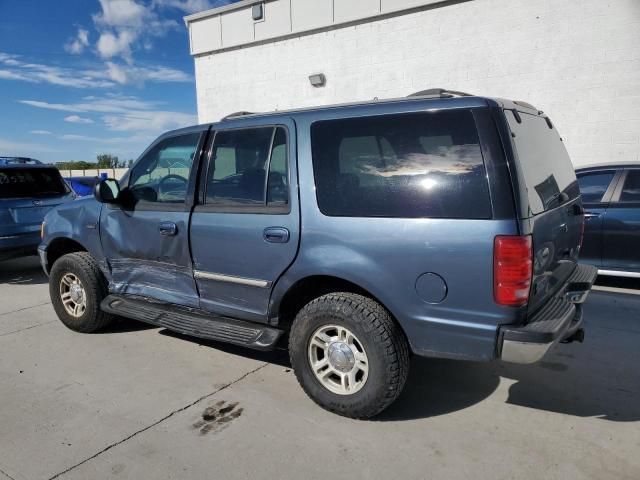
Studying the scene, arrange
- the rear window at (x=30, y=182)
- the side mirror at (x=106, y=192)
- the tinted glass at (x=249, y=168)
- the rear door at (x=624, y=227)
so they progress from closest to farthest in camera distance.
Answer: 1. the tinted glass at (x=249, y=168)
2. the side mirror at (x=106, y=192)
3. the rear door at (x=624, y=227)
4. the rear window at (x=30, y=182)

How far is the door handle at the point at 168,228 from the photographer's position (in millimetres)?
3633

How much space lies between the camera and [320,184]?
2.98 meters

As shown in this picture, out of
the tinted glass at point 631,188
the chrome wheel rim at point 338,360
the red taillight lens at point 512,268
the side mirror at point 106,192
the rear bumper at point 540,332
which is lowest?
the chrome wheel rim at point 338,360

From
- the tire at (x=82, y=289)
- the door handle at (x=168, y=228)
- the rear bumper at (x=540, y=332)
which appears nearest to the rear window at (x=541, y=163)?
the rear bumper at (x=540, y=332)

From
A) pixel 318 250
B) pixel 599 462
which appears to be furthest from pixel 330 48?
pixel 599 462

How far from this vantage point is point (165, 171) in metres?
3.88

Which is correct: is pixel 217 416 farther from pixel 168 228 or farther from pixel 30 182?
pixel 30 182

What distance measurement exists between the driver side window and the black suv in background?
4.61 meters

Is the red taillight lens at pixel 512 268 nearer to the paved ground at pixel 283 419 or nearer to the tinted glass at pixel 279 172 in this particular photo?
the paved ground at pixel 283 419

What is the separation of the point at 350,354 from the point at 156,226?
1.88 metres

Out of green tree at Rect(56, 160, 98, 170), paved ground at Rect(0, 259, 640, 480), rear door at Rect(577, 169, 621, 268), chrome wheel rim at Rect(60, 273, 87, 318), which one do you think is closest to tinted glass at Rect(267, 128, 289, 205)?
paved ground at Rect(0, 259, 640, 480)

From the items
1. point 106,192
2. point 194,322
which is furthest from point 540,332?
point 106,192

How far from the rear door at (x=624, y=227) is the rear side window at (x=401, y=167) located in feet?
12.9

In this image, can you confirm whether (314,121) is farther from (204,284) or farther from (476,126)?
(204,284)
